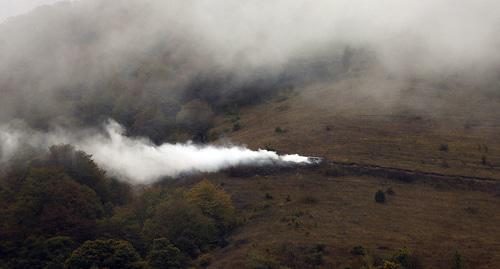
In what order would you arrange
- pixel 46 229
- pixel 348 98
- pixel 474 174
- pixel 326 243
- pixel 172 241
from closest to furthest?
pixel 326 243, pixel 172 241, pixel 46 229, pixel 474 174, pixel 348 98

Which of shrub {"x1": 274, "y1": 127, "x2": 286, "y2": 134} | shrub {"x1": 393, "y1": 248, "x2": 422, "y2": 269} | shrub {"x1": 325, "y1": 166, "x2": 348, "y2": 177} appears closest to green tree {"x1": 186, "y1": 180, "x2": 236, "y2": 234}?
shrub {"x1": 325, "y1": 166, "x2": 348, "y2": 177}

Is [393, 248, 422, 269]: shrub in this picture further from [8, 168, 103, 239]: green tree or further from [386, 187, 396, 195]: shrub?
[8, 168, 103, 239]: green tree

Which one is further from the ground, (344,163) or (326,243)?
(344,163)

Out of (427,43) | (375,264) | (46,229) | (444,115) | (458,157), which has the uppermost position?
(427,43)

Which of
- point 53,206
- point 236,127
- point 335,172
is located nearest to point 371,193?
point 335,172

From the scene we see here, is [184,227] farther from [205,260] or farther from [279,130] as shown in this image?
[279,130]

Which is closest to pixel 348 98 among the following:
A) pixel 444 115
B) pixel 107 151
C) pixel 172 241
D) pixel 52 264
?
pixel 444 115

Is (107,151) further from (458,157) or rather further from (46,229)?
(458,157)

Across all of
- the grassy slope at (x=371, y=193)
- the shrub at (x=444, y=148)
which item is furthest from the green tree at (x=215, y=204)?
the shrub at (x=444, y=148)
